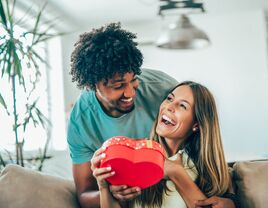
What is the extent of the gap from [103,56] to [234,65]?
3.14 meters

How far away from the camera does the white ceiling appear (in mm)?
3893

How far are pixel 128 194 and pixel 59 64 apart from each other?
2.51 meters

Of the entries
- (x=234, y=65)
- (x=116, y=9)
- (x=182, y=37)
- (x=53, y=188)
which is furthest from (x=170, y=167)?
(x=234, y=65)

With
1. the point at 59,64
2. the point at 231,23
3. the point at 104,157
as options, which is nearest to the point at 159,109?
the point at 104,157

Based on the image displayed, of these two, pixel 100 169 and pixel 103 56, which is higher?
pixel 103 56

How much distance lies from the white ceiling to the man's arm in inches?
95.4

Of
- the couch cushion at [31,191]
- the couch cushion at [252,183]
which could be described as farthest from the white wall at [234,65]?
the couch cushion at [31,191]

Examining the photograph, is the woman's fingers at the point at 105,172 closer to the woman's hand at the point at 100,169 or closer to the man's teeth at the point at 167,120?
the woman's hand at the point at 100,169

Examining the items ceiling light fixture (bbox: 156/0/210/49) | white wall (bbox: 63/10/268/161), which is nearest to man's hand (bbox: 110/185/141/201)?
ceiling light fixture (bbox: 156/0/210/49)

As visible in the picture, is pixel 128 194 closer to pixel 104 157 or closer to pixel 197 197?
pixel 104 157

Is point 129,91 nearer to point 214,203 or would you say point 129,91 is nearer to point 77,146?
point 77,146

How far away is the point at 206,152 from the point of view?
1.54 metres

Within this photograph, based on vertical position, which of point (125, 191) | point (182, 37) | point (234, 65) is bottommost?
point (125, 191)

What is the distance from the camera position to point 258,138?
13.9ft
